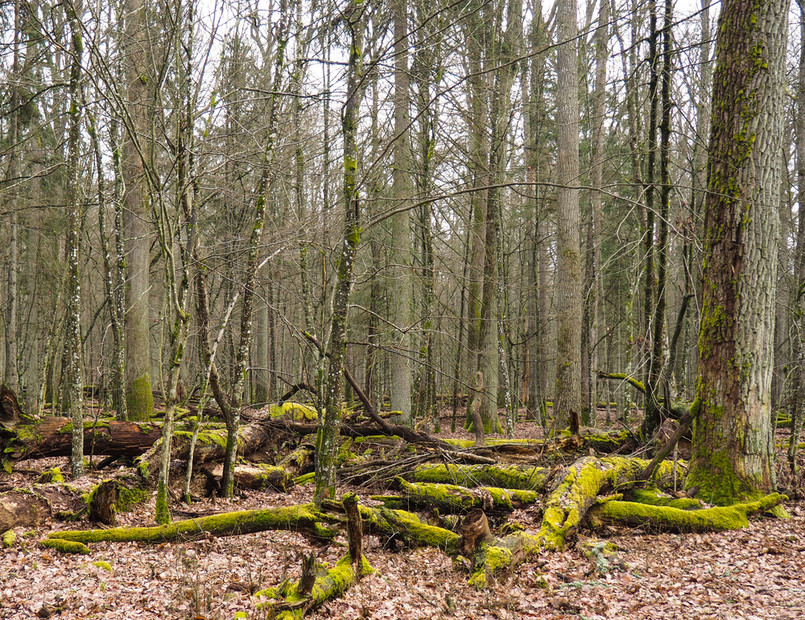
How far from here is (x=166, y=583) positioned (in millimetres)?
3994

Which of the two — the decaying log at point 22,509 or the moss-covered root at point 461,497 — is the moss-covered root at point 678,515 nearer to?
the moss-covered root at point 461,497

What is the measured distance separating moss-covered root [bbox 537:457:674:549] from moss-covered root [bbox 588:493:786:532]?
20 centimetres

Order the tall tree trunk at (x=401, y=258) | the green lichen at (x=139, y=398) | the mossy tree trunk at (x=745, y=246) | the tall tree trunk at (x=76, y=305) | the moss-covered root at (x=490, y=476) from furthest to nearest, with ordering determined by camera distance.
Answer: the tall tree trunk at (x=401, y=258), the green lichen at (x=139, y=398), the moss-covered root at (x=490, y=476), the tall tree trunk at (x=76, y=305), the mossy tree trunk at (x=745, y=246)

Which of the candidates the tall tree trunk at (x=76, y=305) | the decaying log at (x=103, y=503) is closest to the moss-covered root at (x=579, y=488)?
the decaying log at (x=103, y=503)

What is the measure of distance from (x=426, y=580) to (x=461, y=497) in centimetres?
165

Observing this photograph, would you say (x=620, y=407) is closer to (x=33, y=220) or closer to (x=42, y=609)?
(x=42, y=609)

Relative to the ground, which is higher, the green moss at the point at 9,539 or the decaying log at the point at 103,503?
the decaying log at the point at 103,503

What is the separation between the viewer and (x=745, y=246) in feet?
18.0

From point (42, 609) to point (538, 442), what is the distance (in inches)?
264

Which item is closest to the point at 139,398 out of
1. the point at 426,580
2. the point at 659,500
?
the point at 426,580

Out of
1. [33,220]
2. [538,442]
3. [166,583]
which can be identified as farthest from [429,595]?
[33,220]

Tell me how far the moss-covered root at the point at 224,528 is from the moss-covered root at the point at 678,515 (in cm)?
298

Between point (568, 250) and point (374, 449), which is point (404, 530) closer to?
point (374, 449)

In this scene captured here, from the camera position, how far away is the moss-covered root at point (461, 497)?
585 cm
